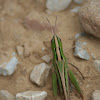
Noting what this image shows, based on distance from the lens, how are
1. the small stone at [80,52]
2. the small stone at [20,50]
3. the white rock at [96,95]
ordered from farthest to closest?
1. the small stone at [20,50]
2. the small stone at [80,52]
3. the white rock at [96,95]

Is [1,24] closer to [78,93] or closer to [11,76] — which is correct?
[11,76]

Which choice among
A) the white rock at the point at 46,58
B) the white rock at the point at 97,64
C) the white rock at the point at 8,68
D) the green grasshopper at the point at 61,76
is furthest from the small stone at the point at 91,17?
the white rock at the point at 8,68

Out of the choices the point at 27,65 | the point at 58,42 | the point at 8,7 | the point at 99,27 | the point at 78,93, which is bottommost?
the point at 78,93

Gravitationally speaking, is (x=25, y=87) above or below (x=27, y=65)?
below

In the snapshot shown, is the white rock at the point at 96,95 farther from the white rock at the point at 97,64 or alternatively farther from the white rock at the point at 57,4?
the white rock at the point at 57,4

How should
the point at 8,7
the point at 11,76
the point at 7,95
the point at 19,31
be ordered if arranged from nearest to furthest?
the point at 7,95, the point at 11,76, the point at 19,31, the point at 8,7

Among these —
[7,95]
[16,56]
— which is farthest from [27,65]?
[7,95]
